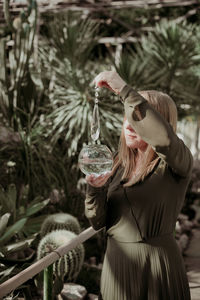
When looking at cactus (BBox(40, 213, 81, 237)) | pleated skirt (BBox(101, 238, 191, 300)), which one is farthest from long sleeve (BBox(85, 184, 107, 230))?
cactus (BBox(40, 213, 81, 237))

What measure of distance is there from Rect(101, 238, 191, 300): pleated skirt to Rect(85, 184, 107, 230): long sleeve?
0.10m

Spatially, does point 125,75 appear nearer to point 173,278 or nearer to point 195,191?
point 195,191

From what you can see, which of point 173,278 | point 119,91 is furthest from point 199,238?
point 119,91

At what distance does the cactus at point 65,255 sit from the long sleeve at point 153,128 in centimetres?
129

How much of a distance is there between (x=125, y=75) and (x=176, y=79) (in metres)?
0.96

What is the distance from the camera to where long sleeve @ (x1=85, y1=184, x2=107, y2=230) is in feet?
3.79

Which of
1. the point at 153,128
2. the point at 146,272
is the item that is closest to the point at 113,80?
the point at 153,128

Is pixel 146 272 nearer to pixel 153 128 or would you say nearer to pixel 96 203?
pixel 96 203

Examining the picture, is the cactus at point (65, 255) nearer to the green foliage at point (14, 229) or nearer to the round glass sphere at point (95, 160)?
the green foliage at point (14, 229)

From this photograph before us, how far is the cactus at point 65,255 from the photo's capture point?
222 centimetres

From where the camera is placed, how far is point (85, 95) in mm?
3664

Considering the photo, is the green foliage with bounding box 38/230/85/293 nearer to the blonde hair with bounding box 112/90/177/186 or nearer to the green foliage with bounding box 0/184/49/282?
the green foliage with bounding box 0/184/49/282

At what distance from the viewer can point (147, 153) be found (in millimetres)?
1183

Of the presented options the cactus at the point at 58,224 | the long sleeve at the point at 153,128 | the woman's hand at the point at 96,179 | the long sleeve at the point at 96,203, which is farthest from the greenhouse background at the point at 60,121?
the long sleeve at the point at 153,128
